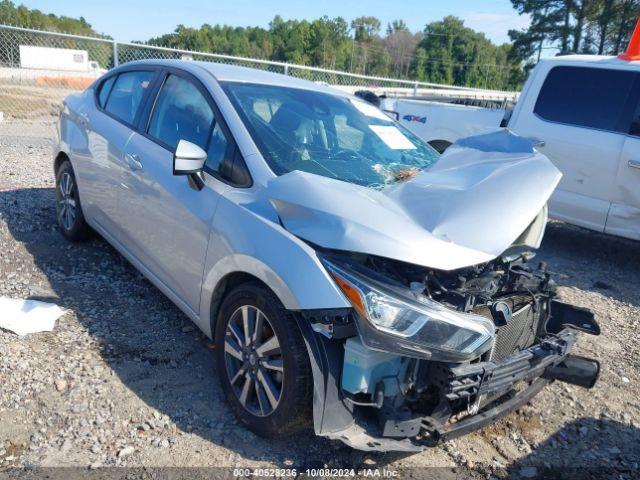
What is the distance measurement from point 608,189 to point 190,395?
4.89m

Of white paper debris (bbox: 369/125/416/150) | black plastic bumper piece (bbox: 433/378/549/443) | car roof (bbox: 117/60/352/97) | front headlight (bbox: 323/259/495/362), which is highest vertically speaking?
car roof (bbox: 117/60/352/97)

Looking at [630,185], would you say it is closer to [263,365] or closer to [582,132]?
[582,132]

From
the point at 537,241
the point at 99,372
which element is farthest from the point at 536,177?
the point at 99,372

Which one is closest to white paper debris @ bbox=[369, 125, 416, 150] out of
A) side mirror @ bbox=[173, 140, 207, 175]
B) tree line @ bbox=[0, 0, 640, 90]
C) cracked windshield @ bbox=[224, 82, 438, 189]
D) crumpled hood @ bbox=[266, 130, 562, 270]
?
cracked windshield @ bbox=[224, 82, 438, 189]

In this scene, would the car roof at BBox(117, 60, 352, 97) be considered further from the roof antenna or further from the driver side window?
the roof antenna

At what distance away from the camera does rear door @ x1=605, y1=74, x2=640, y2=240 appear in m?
5.75

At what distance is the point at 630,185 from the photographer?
19.0ft

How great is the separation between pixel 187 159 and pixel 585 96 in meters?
4.98

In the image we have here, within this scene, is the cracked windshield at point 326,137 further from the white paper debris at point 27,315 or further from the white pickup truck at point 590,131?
the white pickup truck at point 590,131

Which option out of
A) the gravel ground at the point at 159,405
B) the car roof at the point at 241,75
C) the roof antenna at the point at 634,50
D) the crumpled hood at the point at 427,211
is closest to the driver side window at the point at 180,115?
the car roof at the point at 241,75

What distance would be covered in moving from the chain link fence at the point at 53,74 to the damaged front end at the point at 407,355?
319 inches

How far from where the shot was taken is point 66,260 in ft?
16.1

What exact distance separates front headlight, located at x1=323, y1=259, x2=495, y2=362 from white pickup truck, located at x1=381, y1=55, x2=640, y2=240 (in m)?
4.13

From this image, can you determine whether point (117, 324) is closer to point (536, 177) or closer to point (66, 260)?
point (66, 260)
